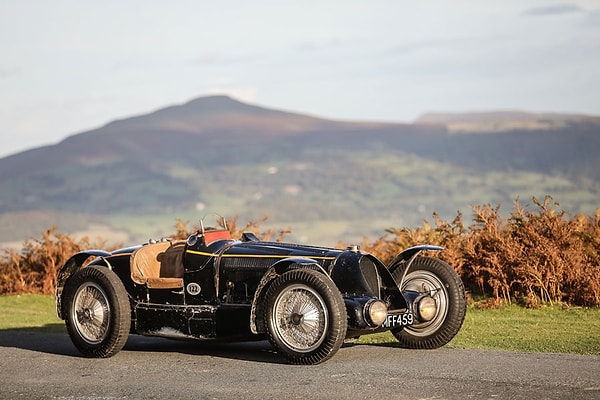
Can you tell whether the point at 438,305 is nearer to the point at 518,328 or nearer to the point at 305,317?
the point at 305,317

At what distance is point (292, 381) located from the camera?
9.92 metres

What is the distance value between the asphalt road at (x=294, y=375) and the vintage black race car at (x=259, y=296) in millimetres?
287

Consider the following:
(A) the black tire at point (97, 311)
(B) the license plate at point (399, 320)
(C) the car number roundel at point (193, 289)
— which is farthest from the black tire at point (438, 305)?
(A) the black tire at point (97, 311)

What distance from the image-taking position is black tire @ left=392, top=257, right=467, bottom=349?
11766 millimetres

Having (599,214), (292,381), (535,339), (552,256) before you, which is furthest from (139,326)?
(599,214)

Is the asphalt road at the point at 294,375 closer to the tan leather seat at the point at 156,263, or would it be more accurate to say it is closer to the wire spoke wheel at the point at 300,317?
the wire spoke wheel at the point at 300,317

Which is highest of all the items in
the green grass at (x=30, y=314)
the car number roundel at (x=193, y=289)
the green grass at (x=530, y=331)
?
the car number roundel at (x=193, y=289)

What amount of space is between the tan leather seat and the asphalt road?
86 cm

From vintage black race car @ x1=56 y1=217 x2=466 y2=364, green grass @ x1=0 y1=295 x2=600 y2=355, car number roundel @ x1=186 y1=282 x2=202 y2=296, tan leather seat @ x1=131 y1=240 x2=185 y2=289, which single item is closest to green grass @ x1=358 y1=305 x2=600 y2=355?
green grass @ x1=0 y1=295 x2=600 y2=355

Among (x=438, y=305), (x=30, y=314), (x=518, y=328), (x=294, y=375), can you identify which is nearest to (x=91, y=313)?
(x=294, y=375)

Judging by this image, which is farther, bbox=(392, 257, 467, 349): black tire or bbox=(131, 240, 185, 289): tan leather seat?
bbox=(131, 240, 185, 289): tan leather seat

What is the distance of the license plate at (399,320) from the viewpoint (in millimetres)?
11094

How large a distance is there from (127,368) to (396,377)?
2.96m

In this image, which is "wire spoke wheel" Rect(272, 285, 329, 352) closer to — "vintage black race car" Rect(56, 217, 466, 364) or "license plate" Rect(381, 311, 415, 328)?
"vintage black race car" Rect(56, 217, 466, 364)
